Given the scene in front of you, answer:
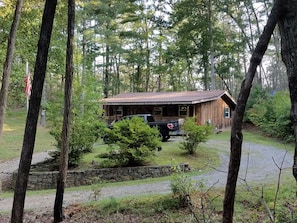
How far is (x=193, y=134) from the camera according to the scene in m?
14.2

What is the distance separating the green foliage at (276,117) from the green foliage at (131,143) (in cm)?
957

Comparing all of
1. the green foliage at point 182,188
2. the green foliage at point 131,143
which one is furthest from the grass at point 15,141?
the green foliage at point 182,188

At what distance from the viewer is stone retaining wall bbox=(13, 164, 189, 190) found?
37.7 ft

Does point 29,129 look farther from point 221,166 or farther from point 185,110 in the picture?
point 185,110

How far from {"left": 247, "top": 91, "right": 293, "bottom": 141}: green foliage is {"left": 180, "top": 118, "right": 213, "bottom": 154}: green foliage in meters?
6.50

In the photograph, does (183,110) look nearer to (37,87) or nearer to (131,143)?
(131,143)

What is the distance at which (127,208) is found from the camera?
6.34 meters

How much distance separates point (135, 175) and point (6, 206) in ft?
16.2

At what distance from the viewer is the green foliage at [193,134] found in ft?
46.3

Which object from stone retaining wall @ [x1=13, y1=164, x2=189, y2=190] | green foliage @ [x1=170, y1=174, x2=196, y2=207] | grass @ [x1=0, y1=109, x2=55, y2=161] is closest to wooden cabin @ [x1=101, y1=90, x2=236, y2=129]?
grass @ [x1=0, y1=109, x2=55, y2=161]

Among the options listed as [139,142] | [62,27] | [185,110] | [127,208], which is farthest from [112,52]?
[127,208]

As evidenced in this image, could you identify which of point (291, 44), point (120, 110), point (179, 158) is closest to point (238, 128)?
point (291, 44)

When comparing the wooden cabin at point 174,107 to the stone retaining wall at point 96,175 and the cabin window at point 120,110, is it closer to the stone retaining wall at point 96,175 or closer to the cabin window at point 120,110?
the cabin window at point 120,110

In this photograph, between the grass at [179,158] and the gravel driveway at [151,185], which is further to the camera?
the grass at [179,158]
